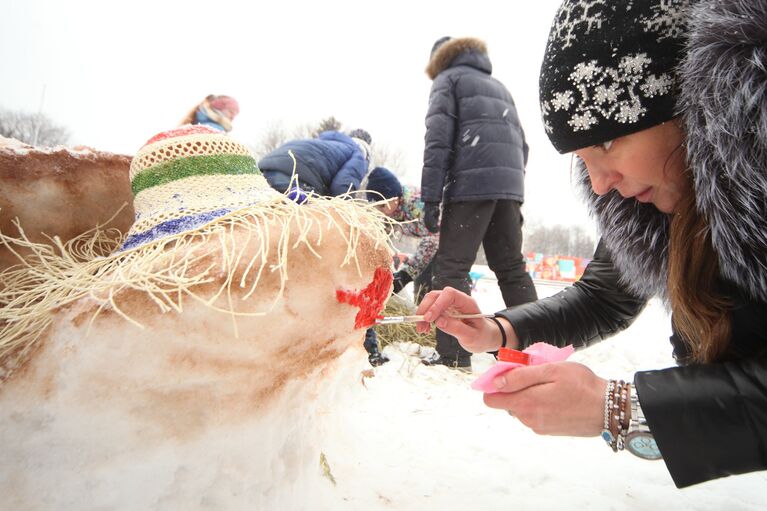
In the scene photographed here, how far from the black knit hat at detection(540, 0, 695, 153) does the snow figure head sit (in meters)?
0.54

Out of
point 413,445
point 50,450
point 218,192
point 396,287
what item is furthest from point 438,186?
point 50,450

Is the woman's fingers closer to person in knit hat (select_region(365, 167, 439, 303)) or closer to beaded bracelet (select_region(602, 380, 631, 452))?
beaded bracelet (select_region(602, 380, 631, 452))

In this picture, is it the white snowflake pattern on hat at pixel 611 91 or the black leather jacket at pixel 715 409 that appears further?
the white snowflake pattern on hat at pixel 611 91

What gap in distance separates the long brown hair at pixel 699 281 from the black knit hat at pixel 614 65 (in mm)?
228

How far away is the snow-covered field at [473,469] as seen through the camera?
50.9 inches

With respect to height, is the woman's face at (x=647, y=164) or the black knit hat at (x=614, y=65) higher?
the black knit hat at (x=614, y=65)

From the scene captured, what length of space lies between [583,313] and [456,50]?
1.89 metres

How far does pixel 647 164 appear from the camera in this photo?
3.21 ft

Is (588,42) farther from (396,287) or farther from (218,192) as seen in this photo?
(396,287)

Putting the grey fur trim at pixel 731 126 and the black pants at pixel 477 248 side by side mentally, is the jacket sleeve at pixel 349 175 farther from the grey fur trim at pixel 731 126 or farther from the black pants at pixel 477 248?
the grey fur trim at pixel 731 126

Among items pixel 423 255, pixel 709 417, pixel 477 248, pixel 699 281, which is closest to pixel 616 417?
pixel 709 417

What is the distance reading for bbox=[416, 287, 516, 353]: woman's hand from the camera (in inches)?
54.1

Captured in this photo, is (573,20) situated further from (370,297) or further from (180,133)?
(180,133)

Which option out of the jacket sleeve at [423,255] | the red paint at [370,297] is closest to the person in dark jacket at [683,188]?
the red paint at [370,297]
